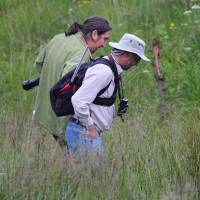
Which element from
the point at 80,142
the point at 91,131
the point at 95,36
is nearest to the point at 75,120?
the point at 91,131

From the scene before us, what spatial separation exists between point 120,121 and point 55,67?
1.56 metres

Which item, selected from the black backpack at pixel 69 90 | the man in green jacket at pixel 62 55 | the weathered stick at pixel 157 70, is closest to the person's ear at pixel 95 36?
the man in green jacket at pixel 62 55

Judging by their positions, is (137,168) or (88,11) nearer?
(137,168)

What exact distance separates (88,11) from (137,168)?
5.33m

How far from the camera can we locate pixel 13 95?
8.00 m

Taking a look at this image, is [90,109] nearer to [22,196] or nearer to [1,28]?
[22,196]

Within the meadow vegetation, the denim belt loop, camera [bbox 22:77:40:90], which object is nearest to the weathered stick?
the meadow vegetation

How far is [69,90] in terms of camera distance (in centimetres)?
503

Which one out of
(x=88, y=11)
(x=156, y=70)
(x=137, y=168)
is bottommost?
(x=88, y=11)

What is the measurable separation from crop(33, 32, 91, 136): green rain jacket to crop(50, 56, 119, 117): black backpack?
0.19 meters

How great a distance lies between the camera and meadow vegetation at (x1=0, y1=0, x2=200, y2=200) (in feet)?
14.7

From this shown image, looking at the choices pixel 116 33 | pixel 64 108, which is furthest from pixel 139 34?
pixel 64 108

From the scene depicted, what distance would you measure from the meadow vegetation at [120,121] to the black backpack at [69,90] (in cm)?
25

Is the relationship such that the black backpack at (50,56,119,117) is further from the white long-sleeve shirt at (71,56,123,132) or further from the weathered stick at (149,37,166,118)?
the weathered stick at (149,37,166,118)
